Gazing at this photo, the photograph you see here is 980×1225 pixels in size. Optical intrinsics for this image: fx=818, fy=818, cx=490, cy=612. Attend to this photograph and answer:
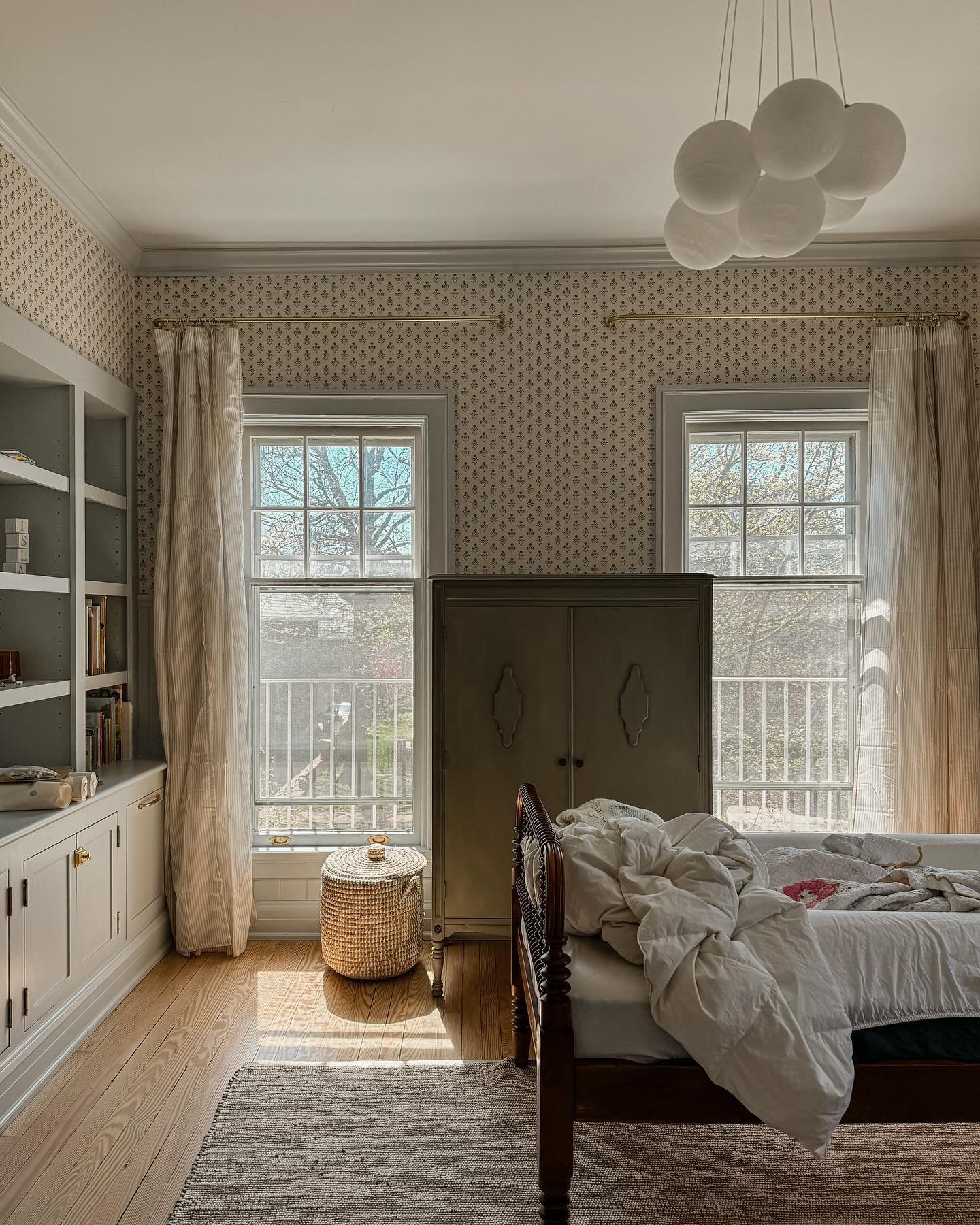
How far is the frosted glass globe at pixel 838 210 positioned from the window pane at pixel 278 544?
2575 millimetres

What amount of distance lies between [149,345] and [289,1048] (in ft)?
9.71

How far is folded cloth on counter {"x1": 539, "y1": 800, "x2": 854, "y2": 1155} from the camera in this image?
164cm

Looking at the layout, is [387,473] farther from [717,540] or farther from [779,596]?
[779,596]

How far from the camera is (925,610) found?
3.48 metres

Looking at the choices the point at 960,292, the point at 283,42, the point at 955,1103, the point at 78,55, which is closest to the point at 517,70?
the point at 283,42

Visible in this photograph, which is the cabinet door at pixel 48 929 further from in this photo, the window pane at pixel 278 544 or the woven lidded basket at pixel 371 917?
the window pane at pixel 278 544

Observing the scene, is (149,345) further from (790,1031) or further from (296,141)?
(790,1031)

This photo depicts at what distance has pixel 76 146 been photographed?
285 centimetres

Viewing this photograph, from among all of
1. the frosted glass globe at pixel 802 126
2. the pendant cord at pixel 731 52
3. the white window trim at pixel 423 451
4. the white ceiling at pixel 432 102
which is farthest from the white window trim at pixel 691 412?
the frosted glass globe at pixel 802 126

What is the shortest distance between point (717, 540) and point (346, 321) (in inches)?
77.3

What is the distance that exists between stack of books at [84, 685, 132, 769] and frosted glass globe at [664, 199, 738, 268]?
268 centimetres

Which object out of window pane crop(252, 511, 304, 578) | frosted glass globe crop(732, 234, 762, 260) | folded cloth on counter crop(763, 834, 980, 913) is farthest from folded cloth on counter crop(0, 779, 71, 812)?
frosted glass globe crop(732, 234, 762, 260)

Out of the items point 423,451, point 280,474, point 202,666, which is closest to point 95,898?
point 202,666

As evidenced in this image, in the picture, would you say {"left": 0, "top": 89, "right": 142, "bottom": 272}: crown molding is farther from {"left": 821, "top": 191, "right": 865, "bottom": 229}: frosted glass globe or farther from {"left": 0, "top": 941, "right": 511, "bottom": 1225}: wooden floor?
{"left": 0, "top": 941, "right": 511, "bottom": 1225}: wooden floor
